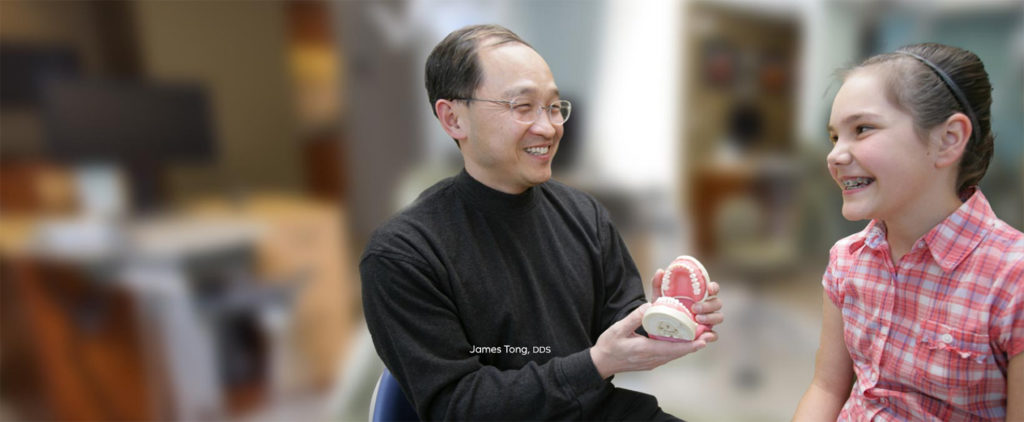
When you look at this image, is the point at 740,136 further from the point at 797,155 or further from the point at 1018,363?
the point at 1018,363

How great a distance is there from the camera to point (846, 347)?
34.9 inches

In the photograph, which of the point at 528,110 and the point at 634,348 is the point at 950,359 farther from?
the point at 528,110

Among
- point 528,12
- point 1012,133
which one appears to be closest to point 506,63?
point 528,12

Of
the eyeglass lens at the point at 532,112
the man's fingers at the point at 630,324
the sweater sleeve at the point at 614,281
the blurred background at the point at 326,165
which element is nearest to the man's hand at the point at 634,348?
the man's fingers at the point at 630,324

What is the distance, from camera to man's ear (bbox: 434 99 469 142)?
883mm

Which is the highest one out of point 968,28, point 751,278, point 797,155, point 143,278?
point 968,28

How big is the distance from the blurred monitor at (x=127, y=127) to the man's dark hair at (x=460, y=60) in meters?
1.27

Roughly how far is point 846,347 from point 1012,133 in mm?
1233

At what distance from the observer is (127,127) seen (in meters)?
1.77

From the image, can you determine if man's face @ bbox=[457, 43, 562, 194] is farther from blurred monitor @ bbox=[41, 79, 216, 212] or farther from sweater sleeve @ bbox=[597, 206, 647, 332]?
blurred monitor @ bbox=[41, 79, 216, 212]

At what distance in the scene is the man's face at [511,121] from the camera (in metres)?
0.84

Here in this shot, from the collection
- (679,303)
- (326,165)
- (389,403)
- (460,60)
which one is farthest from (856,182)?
(326,165)

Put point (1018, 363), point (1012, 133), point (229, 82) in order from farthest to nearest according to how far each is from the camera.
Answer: point (229, 82), point (1012, 133), point (1018, 363)

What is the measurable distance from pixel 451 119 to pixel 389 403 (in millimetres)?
475
